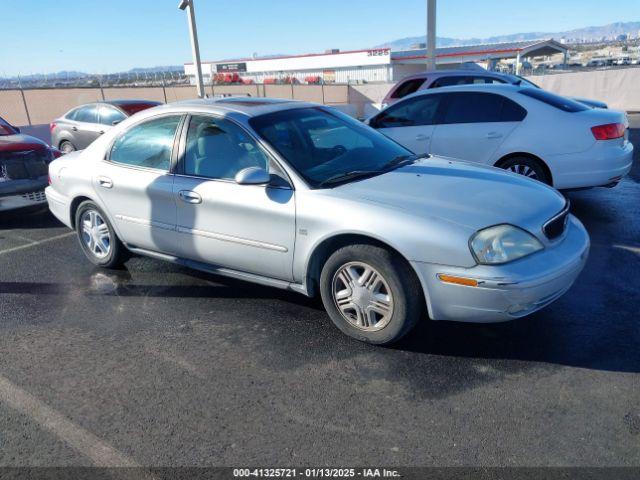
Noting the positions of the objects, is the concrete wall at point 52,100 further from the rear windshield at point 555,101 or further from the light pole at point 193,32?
the rear windshield at point 555,101

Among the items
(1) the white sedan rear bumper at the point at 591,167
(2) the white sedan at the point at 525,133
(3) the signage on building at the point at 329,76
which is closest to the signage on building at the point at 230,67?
(3) the signage on building at the point at 329,76

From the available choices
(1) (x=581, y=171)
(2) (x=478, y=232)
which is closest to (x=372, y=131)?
(2) (x=478, y=232)

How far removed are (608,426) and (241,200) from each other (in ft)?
8.80

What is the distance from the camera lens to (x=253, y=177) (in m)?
3.67

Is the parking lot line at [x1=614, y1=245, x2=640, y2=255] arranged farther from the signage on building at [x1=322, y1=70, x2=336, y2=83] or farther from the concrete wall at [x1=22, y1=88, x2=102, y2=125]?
the signage on building at [x1=322, y1=70, x2=336, y2=83]

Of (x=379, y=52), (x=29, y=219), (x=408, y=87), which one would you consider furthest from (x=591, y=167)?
(x=379, y=52)

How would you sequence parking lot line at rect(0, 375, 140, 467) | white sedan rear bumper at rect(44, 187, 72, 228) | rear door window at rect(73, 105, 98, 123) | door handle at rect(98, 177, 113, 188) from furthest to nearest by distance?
rear door window at rect(73, 105, 98, 123) → white sedan rear bumper at rect(44, 187, 72, 228) → door handle at rect(98, 177, 113, 188) → parking lot line at rect(0, 375, 140, 467)

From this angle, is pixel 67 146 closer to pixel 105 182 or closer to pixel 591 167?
pixel 105 182

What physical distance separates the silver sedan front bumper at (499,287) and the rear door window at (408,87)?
8377mm

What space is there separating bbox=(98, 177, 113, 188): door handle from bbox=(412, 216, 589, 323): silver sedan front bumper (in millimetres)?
2941

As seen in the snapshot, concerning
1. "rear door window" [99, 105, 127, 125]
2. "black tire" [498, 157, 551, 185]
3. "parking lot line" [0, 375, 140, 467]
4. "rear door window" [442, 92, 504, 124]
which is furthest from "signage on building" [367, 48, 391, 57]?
"parking lot line" [0, 375, 140, 467]

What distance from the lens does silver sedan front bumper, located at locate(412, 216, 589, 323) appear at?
3.10 meters

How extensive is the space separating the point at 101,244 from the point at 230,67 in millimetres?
74698

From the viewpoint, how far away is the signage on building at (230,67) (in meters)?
72.6
